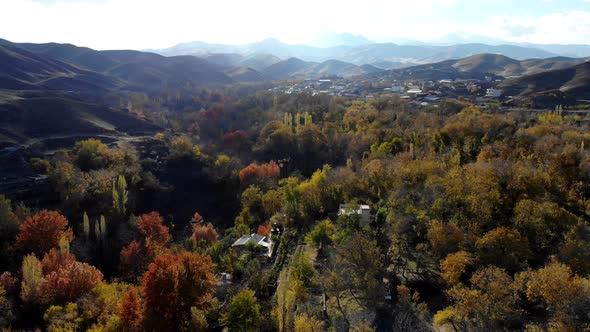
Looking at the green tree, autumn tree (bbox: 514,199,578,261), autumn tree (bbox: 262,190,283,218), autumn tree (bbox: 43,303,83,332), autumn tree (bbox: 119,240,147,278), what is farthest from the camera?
the green tree

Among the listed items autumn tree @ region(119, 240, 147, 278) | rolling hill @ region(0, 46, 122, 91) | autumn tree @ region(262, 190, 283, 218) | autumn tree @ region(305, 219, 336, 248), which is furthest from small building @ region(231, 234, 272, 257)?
rolling hill @ region(0, 46, 122, 91)

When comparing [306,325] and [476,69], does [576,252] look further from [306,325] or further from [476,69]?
[476,69]

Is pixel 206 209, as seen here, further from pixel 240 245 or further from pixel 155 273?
pixel 155 273

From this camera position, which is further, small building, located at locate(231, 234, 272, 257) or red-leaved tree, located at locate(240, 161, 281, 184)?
red-leaved tree, located at locate(240, 161, 281, 184)

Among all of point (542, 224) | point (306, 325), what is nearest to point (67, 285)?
point (306, 325)

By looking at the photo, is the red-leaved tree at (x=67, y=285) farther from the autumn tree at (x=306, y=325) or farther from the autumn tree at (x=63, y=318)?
the autumn tree at (x=306, y=325)

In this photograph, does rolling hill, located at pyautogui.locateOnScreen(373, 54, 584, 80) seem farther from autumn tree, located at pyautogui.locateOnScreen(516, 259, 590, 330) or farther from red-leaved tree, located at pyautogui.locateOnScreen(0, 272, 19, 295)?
red-leaved tree, located at pyautogui.locateOnScreen(0, 272, 19, 295)

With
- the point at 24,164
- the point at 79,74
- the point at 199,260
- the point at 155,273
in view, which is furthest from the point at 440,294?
the point at 79,74
